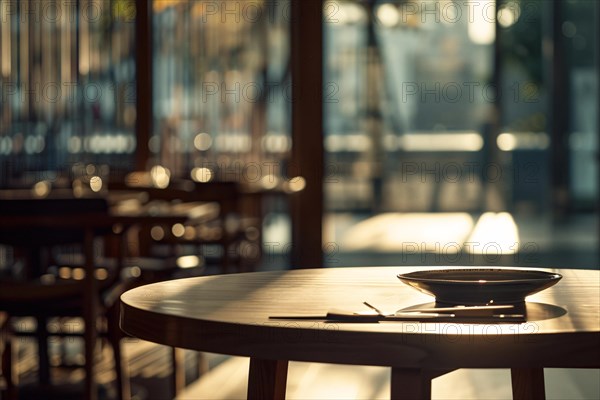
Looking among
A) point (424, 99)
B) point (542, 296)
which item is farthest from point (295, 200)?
point (542, 296)

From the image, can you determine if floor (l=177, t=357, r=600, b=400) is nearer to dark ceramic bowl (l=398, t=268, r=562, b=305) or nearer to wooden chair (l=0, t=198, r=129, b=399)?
wooden chair (l=0, t=198, r=129, b=399)

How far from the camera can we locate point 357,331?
1.15 metres

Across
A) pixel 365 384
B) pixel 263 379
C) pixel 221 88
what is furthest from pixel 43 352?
pixel 221 88

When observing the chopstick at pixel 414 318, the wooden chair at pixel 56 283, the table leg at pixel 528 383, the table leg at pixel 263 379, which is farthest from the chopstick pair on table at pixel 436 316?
the wooden chair at pixel 56 283

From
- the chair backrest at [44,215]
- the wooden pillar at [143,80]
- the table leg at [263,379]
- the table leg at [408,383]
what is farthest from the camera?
the wooden pillar at [143,80]

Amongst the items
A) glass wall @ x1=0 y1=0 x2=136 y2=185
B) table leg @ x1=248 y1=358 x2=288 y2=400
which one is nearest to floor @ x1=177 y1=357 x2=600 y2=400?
table leg @ x1=248 y1=358 x2=288 y2=400

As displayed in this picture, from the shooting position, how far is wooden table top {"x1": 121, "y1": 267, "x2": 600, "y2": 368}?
3.71ft

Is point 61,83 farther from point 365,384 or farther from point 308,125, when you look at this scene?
point 365,384

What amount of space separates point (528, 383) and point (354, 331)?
0.70 m

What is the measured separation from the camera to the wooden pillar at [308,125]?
491 cm

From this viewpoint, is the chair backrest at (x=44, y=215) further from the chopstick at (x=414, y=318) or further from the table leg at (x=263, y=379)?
the chopstick at (x=414, y=318)

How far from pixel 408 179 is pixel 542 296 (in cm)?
727

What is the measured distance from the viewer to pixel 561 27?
9031mm

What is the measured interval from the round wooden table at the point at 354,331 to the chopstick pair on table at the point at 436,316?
0.04ft
